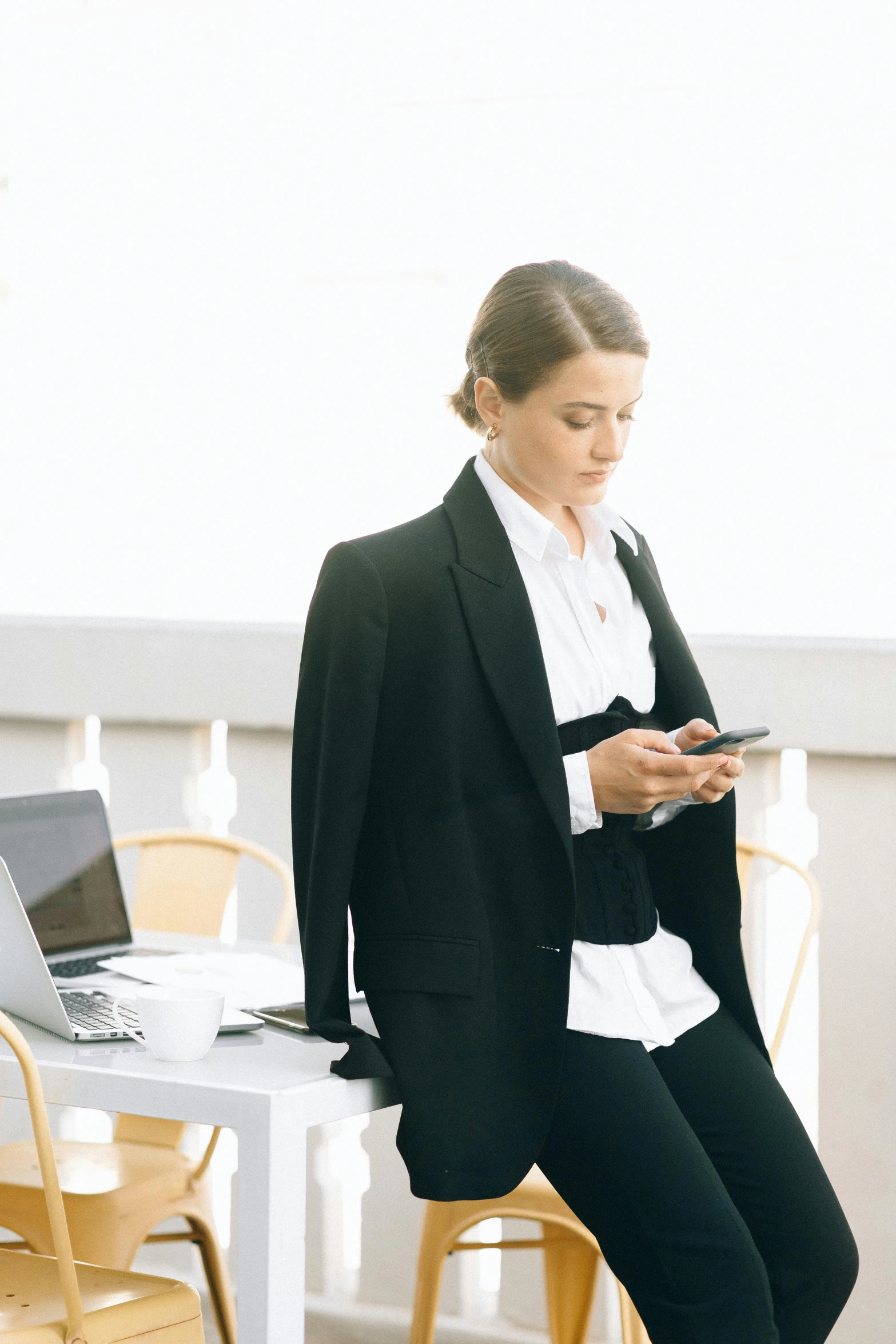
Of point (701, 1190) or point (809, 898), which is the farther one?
point (809, 898)

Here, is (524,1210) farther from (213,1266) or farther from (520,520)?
(520,520)

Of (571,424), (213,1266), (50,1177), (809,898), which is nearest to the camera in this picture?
(50,1177)

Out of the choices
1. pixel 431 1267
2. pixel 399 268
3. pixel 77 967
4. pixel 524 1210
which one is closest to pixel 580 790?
pixel 77 967

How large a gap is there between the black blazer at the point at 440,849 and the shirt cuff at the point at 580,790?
0.14 feet

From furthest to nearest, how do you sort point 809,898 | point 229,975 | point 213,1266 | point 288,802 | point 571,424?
point 288,802, point 809,898, point 213,1266, point 229,975, point 571,424

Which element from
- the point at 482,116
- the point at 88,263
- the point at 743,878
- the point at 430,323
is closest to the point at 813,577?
the point at 743,878

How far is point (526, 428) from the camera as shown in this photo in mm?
1708

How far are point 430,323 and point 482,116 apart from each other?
42 centimetres

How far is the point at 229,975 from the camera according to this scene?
202 centimetres

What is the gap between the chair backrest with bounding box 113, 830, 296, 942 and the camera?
8.78 ft

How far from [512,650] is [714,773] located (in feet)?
0.91

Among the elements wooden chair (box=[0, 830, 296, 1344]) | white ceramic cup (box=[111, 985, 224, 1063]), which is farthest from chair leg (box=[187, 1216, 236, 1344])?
white ceramic cup (box=[111, 985, 224, 1063])

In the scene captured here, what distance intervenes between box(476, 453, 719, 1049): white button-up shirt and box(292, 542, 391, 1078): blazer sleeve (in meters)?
0.22

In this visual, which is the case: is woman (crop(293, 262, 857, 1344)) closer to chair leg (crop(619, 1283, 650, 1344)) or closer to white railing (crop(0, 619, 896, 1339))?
chair leg (crop(619, 1283, 650, 1344))
